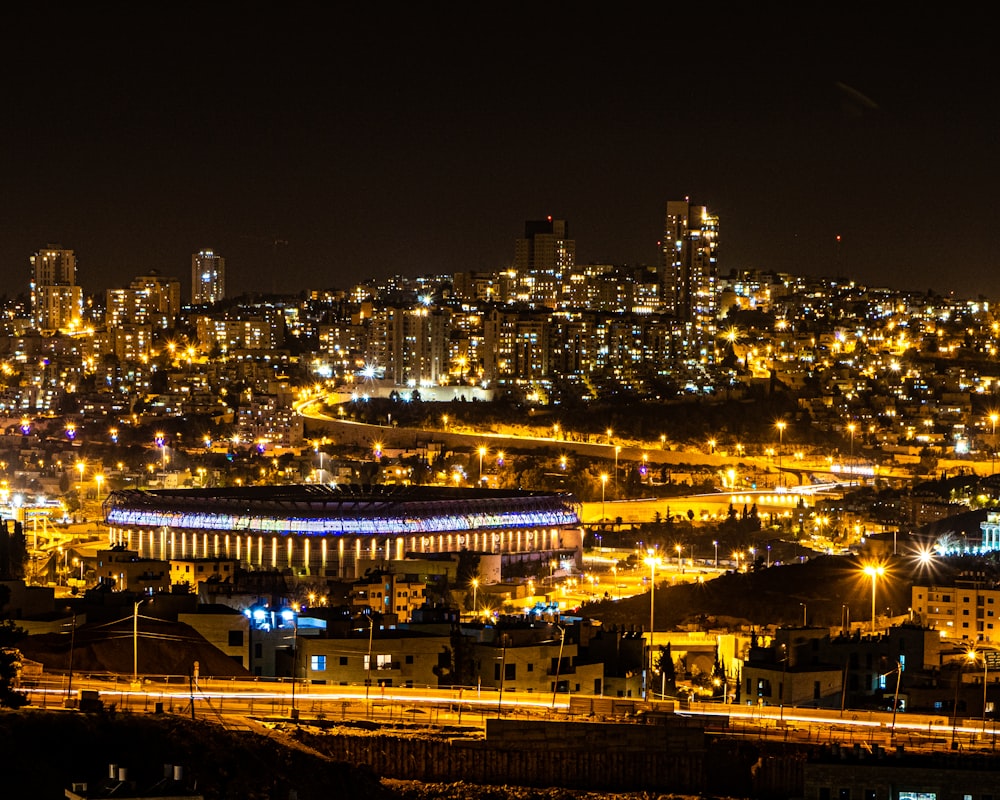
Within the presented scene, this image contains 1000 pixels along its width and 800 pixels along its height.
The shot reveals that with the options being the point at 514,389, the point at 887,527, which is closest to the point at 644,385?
the point at 514,389

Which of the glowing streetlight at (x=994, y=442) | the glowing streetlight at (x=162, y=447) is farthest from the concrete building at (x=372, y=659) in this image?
the glowing streetlight at (x=994, y=442)

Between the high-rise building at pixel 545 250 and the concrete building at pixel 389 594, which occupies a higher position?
the high-rise building at pixel 545 250

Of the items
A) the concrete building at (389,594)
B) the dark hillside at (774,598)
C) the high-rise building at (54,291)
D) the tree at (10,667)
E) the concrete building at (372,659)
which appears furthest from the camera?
the high-rise building at (54,291)

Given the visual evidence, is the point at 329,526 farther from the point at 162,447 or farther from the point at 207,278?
the point at 207,278

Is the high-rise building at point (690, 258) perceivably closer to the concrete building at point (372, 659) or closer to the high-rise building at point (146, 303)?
the high-rise building at point (146, 303)

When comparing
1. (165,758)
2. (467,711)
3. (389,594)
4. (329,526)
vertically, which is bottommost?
(165,758)

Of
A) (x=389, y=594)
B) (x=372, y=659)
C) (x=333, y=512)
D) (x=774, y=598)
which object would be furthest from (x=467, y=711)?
(x=333, y=512)

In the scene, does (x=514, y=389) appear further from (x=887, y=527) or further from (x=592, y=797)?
(x=592, y=797)
